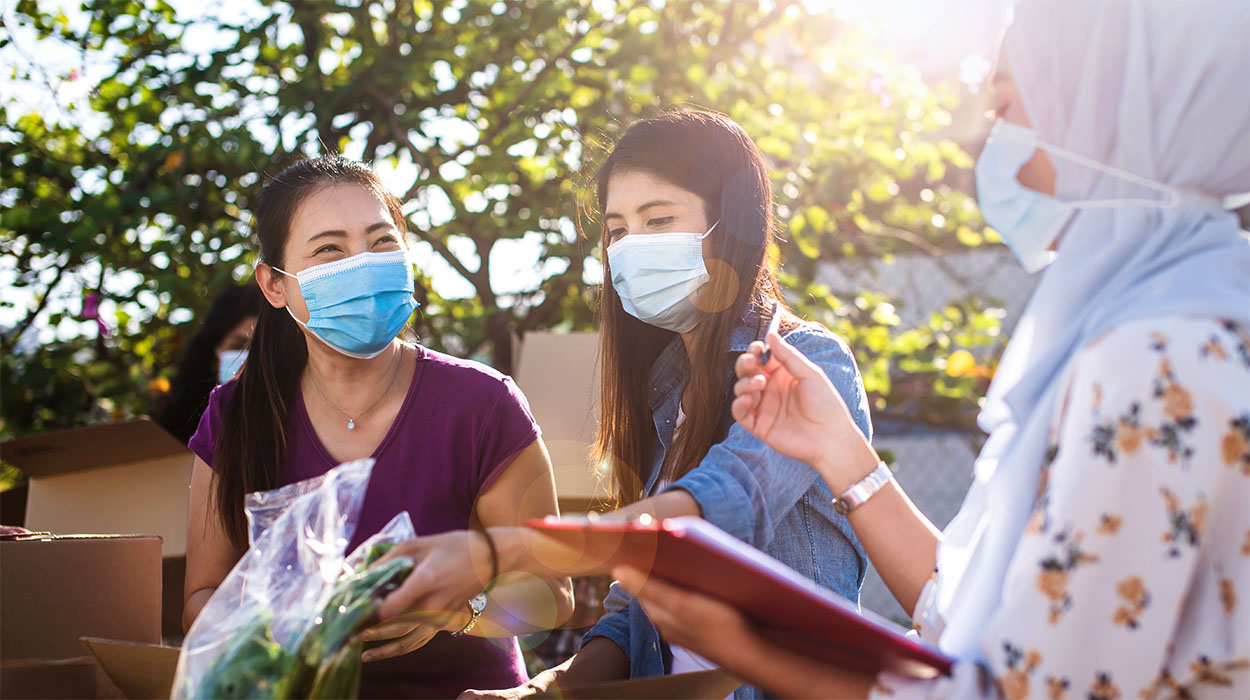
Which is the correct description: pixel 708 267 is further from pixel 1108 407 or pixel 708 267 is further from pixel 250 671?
pixel 250 671

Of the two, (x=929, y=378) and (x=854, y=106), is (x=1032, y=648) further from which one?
(x=854, y=106)

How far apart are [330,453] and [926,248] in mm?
2998

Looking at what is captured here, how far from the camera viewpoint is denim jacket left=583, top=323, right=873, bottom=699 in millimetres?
1657

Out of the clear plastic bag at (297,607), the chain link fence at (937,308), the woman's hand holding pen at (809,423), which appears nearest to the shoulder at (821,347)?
the woman's hand holding pen at (809,423)

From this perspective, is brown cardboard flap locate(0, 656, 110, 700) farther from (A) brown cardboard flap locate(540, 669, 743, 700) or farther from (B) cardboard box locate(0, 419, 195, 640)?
(B) cardboard box locate(0, 419, 195, 640)

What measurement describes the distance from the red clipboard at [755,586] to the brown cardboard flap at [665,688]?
0.71 feet

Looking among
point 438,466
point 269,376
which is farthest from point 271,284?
point 438,466

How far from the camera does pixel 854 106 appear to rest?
4.12 meters

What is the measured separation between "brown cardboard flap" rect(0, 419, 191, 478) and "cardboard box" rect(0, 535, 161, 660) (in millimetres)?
967

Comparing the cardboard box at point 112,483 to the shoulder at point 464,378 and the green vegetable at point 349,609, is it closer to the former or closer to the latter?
the shoulder at point 464,378

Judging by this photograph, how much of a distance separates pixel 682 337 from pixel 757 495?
673mm

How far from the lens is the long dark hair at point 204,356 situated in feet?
12.7

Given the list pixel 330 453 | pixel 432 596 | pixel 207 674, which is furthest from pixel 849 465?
pixel 330 453

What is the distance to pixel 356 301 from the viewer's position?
2281mm
